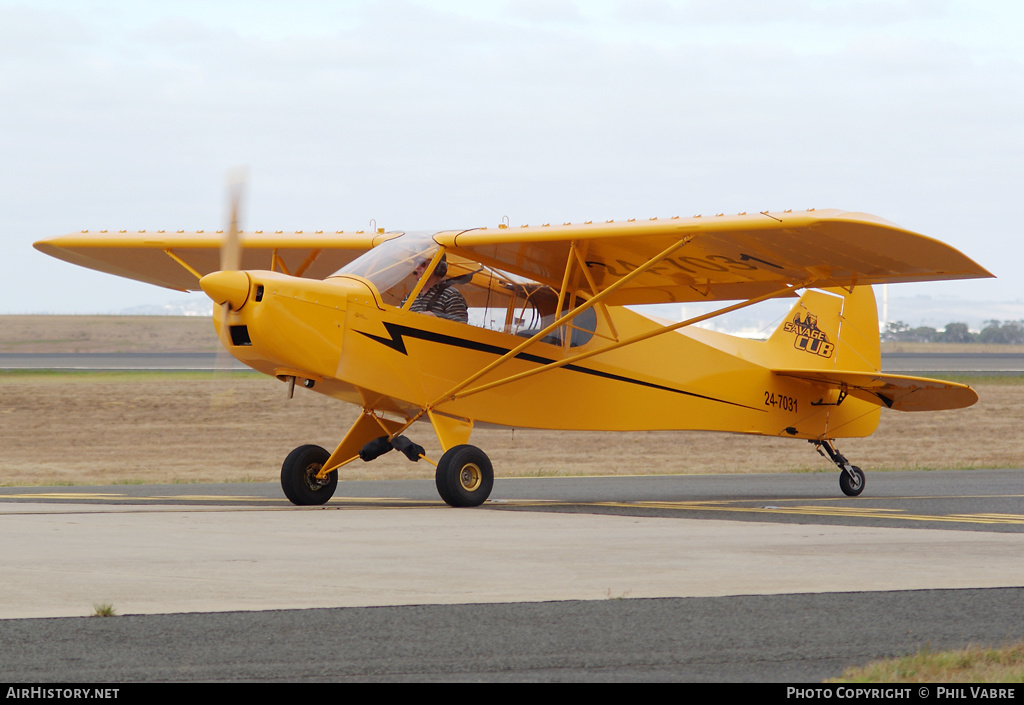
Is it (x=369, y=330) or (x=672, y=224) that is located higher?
(x=672, y=224)

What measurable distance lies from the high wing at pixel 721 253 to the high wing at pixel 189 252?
2.34 meters

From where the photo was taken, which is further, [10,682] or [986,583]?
[986,583]

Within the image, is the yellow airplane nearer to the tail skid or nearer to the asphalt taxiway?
the tail skid

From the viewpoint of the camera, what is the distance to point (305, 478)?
1270 cm

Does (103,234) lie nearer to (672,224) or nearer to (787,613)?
(672,224)

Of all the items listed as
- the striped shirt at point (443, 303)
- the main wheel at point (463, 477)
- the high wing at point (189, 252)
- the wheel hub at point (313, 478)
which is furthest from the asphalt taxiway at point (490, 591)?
the high wing at point (189, 252)

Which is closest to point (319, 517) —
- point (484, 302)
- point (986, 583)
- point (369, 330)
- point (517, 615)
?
point (369, 330)

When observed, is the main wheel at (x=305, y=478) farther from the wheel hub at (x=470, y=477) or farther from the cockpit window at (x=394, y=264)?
the cockpit window at (x=394, y=264)

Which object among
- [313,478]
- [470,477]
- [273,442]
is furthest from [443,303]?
[273,442]

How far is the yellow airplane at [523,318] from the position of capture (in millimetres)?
11531

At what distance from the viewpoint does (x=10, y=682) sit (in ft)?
13.9

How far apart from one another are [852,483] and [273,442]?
1442 cm
